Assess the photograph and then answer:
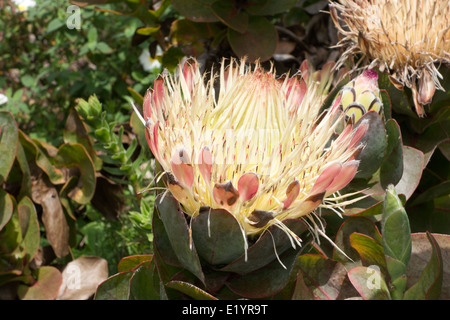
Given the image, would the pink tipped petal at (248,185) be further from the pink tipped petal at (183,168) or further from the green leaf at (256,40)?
the green leaf at (256,40)

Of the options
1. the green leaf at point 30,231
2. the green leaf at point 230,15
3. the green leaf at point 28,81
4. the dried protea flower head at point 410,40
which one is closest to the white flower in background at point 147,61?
the green leaf at point 28,81

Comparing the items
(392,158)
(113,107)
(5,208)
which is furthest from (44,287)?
(392,158)

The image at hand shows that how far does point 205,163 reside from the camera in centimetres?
59

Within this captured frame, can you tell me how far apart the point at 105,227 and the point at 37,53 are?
959 millimetres

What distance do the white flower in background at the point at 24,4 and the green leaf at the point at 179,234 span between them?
1463mm

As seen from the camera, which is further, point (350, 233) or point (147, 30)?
point (147, 30)

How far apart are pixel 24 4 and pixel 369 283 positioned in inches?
67.9

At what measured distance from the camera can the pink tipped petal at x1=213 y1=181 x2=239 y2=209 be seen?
22.6 inches

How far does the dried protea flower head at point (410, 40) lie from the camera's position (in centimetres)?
89

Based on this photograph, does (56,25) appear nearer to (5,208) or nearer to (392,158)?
(5,208)

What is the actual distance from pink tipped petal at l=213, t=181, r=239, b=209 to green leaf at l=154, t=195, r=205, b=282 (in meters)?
0.05

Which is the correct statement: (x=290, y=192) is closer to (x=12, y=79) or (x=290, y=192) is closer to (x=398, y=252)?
(x=398, y=252)

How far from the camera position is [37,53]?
198 cm
